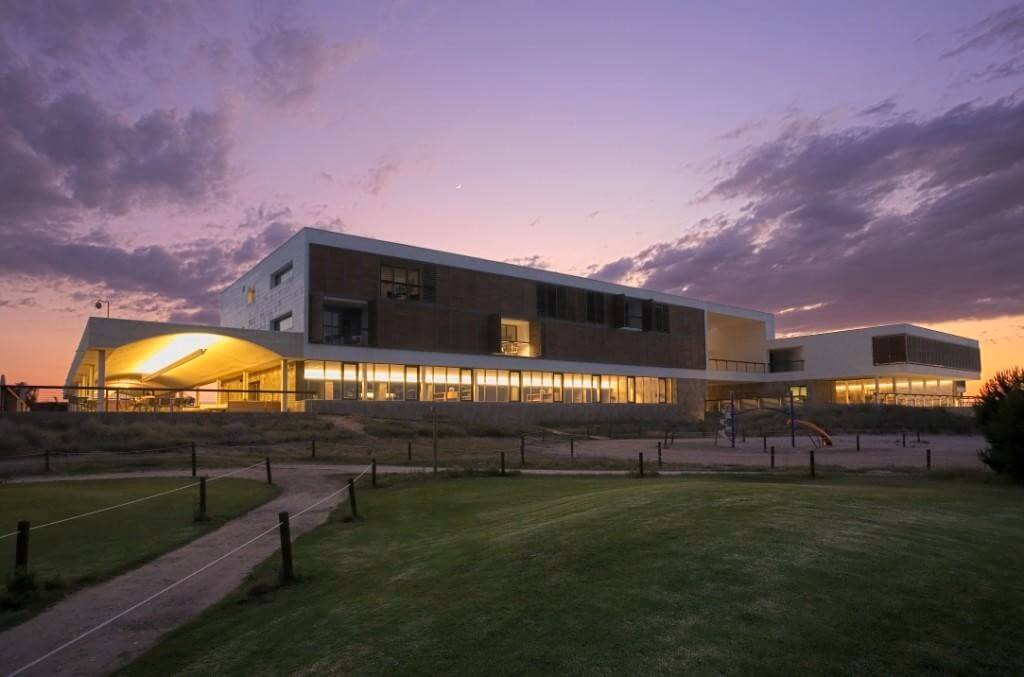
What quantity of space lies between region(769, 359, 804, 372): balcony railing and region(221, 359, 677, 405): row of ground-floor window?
2412 centimetres

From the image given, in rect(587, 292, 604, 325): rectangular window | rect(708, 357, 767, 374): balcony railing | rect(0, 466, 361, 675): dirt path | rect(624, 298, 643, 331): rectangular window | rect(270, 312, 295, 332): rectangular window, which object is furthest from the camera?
rect(708, 357, 767, 374): balcony railing

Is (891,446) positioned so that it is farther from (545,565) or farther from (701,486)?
(545,565)

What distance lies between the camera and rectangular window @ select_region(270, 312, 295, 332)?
175 feet

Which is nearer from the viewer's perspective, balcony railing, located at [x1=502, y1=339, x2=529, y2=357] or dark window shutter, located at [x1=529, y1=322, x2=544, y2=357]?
balcony railing, located at [x1=502, y1=339, x2=529, y2=357]

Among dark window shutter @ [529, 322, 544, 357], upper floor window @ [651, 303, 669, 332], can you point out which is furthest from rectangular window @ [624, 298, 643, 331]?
dark window shutter @ [529, 322, 544, 357]

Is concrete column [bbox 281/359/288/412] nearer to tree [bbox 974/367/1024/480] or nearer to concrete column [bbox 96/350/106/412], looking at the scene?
concrete column [bbox 96/350/106/412]

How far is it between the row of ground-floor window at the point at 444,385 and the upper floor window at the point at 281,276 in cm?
741

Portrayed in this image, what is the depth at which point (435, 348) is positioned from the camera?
5619cm

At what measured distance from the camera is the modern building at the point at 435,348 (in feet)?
160

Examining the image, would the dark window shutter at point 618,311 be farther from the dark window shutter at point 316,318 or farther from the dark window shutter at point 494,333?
the dark window shutter at point 316,318

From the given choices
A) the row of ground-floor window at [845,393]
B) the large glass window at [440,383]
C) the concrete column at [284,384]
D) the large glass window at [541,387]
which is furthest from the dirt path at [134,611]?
the row of ground-floor window at [845,393]

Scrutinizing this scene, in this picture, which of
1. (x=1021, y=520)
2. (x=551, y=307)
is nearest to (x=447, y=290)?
(x=551, y=307)

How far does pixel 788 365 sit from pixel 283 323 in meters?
66.2

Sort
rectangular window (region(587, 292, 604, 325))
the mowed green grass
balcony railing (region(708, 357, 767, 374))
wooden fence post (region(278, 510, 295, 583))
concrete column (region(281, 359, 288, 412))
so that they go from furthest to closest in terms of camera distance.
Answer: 1. balcony railing (region(708, 357, 767, 374))
2. rectangular window (region(587, 292, 604, 325))
3. concrete column (region(281, 359, 288, 412))
4. wooden fence post (region(278, 510, 295, 583))
5. the mowed green grass
